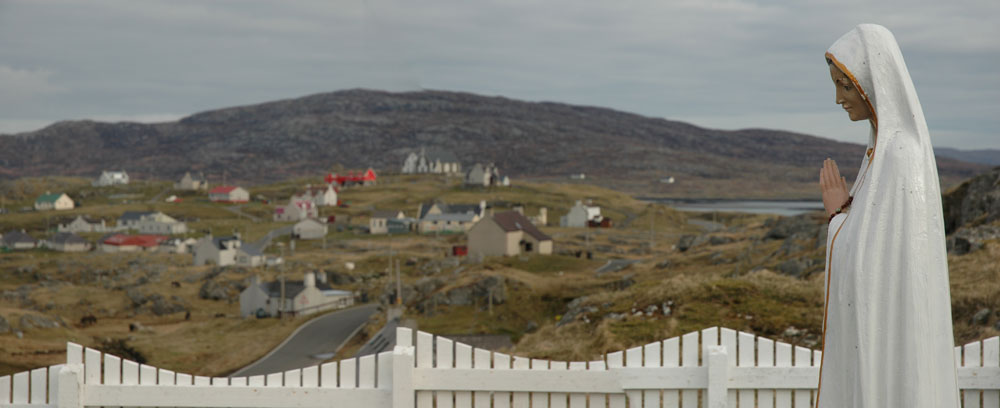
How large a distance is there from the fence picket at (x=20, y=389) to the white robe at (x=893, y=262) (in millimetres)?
6681

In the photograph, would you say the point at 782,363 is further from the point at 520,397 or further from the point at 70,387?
the point at 70,387

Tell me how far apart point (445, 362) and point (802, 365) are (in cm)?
310

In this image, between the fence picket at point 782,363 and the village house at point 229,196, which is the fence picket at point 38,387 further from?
the village house at point 229,196

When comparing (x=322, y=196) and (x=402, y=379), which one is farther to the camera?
(x=322, y=196)

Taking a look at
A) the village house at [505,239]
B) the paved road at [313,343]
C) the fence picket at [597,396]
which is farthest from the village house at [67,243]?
the fence picket at [597,396]

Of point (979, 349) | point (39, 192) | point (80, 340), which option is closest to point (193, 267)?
point (80, 340)

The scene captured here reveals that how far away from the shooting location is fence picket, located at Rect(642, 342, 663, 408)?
664cm

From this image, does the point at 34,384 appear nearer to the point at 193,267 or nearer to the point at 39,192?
the point at 193,267

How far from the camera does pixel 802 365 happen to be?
6645mm

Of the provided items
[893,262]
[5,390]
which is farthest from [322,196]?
[893,262]

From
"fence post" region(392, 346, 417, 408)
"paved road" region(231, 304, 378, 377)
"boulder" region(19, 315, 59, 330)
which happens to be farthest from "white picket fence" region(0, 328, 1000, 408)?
"boulder" region(19, 315, 59, 330)

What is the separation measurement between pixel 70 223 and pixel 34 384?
462ft

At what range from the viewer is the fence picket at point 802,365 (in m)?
6.63

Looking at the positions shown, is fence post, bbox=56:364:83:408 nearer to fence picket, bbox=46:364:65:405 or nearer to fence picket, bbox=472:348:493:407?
fence picket, bbox=46:364:65:405
